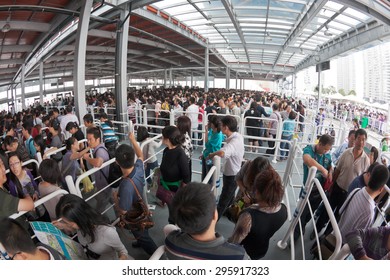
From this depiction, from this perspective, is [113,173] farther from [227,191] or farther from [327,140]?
[327,140]

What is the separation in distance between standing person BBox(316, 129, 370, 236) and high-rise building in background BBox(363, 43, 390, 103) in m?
35.1

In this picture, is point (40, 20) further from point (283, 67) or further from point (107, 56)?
point (283, 67)

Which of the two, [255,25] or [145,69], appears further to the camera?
[145,69]

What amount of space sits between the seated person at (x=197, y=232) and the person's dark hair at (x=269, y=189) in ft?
1.78

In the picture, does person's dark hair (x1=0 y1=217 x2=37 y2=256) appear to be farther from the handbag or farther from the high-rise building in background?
the high-rise building in background

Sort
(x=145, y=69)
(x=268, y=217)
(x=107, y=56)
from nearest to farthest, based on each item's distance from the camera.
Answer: (x=268, y=217), (x=107, y=56), (x=145, y=69)

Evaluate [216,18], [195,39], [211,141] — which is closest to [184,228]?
[211,141]

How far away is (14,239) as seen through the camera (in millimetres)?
1252

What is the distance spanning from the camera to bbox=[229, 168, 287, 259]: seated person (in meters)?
1.65

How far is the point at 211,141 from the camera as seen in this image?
336 centimetres

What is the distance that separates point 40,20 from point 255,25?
7935mm

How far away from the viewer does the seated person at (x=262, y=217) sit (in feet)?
5.40

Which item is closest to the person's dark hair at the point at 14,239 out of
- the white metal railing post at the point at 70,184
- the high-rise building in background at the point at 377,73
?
the white metal railing post at the point at 70,184

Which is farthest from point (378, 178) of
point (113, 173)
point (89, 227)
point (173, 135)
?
point (113, 173)
